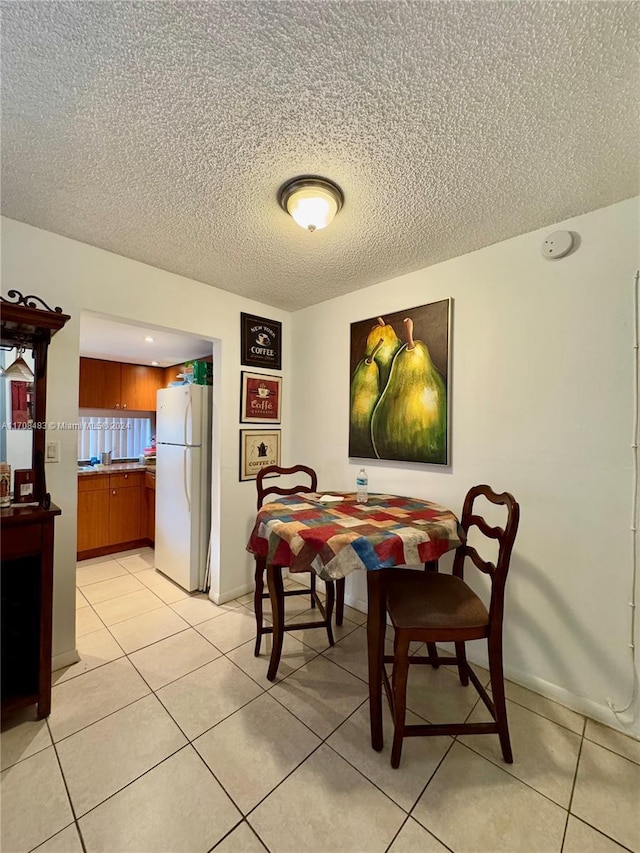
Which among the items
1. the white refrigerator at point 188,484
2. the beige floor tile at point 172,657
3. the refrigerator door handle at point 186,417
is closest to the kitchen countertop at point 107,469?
the white refrigerator at point 188,484

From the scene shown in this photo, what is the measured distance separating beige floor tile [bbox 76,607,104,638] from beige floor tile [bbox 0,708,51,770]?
2.20 feet

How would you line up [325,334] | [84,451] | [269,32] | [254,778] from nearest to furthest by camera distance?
[269,32], [254,778], [325,334], [84,451]

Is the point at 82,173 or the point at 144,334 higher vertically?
the point at 82,173

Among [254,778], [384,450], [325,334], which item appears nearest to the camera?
[254,778]

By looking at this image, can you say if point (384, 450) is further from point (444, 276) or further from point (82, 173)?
point (82, 173)

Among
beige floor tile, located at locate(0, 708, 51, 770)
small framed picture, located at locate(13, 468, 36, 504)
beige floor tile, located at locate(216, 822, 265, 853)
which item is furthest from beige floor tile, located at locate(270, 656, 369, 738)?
small framed picture, located at locate(13, 468, 36, 504)

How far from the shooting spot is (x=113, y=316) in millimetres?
2127

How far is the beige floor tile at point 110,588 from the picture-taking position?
268cm

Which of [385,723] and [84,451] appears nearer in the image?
[385,723]

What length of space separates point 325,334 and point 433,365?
3.50ft

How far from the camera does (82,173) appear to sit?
1.45 m

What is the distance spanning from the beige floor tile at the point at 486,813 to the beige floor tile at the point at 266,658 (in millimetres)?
854

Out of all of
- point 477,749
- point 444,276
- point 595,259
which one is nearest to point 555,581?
point 477,749

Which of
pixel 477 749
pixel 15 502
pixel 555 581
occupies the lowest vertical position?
pixel 477 749
